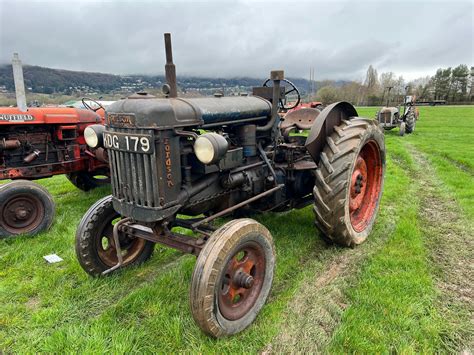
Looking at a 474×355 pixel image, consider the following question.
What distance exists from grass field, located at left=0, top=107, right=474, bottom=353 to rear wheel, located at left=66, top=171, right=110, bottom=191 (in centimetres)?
166

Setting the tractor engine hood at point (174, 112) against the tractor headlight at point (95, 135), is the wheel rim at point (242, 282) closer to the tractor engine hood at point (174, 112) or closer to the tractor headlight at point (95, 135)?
the tractor engine hood at point (174, 112)

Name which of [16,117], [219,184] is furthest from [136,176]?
[16,117]

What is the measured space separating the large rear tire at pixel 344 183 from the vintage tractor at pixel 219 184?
11 millimetres

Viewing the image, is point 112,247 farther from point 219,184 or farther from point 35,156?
point 35,156

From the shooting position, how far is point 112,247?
3.52 meters

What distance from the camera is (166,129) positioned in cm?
259

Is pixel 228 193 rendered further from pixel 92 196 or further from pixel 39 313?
pixel 92 196

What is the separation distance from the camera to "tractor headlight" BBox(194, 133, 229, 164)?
8.20 feet

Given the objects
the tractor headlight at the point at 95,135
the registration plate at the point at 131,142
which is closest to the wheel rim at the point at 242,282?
the registration plate at the point at 131,142

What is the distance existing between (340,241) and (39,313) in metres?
2.89

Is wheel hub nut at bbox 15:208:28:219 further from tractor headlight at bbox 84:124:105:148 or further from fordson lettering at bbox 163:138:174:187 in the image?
fordson lettering at bbox 163:138:174:187

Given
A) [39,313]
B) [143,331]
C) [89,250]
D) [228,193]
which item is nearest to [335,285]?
[228,193]

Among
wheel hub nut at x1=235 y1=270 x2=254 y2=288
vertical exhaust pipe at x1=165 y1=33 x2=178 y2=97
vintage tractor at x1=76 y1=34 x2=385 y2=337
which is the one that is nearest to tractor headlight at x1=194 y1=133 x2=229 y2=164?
vintage tractor at x1=76 y1=34 x2=385 y2=337

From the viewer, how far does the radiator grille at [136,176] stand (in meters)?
2.61
